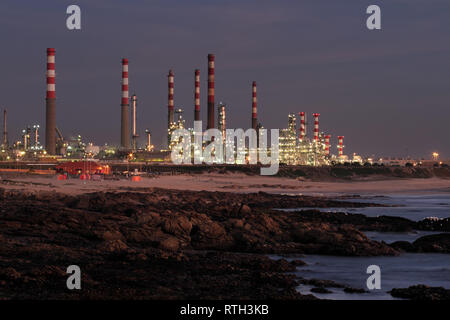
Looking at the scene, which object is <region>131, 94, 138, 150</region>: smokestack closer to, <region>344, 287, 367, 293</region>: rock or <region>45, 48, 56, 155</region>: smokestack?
<region>45, 48, 56, 155</region>: smokestack

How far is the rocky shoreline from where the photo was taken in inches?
389

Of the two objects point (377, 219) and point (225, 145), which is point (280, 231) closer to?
point (377, 219)

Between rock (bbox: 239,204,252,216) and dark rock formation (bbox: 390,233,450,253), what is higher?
rock (bbox: 239,204,252,216)

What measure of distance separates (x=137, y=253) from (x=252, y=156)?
7909 centimetres

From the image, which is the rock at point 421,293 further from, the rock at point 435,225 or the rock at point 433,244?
the rock at point 435,225

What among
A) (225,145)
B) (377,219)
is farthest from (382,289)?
(225,145)

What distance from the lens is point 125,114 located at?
3278 inches

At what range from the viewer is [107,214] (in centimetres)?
1758

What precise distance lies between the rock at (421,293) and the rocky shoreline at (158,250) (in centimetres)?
167

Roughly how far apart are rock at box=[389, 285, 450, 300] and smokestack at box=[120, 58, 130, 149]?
72.0m

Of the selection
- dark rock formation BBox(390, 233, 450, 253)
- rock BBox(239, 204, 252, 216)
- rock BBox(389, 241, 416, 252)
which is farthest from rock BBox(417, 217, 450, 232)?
rock BBox(239, 204, 252, 216)

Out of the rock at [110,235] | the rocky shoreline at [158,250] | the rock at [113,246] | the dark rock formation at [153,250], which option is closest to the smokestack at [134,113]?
the rocky shoreline at [158,250]
